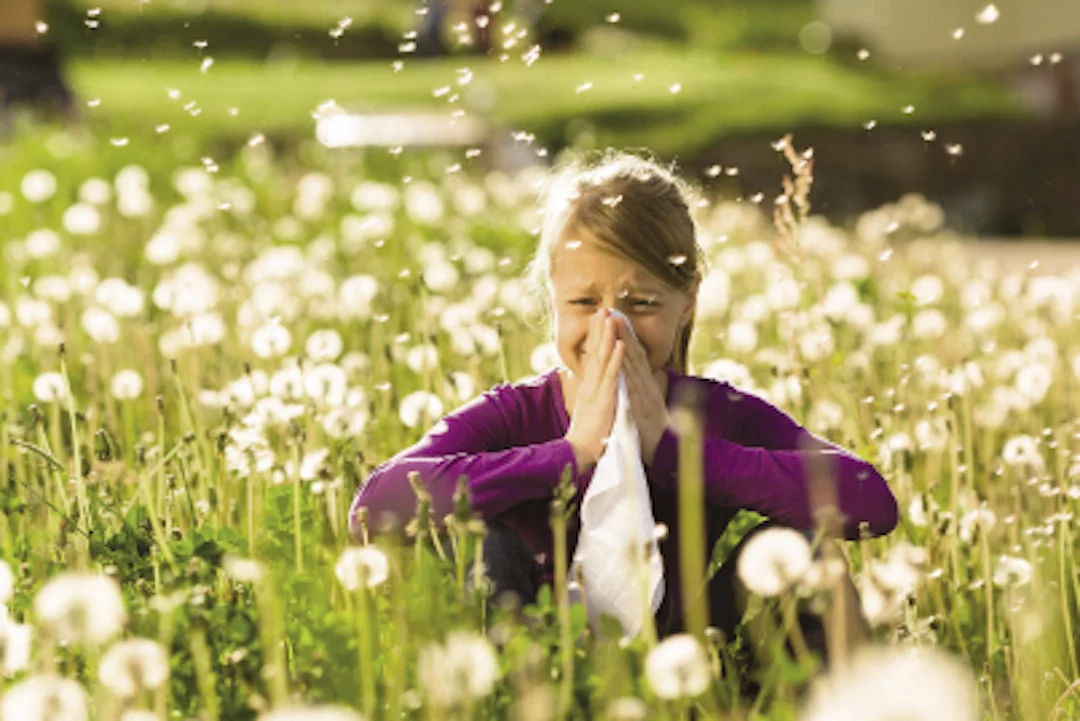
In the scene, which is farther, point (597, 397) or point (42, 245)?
point (42, 245)

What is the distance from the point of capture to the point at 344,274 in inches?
213

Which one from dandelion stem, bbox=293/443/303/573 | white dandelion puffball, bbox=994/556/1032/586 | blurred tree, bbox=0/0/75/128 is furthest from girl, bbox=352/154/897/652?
blurred tree, bbox=0/0/75/128

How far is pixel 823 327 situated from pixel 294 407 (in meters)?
1.37

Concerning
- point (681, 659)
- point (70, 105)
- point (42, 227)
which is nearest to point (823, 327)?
point (681, 659)

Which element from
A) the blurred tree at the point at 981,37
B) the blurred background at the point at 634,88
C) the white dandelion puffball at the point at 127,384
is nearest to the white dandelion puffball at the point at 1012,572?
the blurred background at the point at 634,88

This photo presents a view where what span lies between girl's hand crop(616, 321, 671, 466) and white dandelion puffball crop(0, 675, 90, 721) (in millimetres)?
1004

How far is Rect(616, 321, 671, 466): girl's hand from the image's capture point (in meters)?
2.32

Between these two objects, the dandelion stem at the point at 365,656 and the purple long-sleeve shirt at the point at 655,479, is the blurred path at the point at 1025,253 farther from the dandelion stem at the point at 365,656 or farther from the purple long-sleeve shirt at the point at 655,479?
the dandelion stem at the point at 365,656

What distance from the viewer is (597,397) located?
7.54ft

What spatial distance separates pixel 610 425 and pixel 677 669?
2.39 ft

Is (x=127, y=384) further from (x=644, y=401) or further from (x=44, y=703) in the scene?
(x=44, y=703)

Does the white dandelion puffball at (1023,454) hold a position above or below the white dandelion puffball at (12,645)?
below

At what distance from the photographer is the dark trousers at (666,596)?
2295 millimetres

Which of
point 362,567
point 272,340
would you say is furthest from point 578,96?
point 362,567
